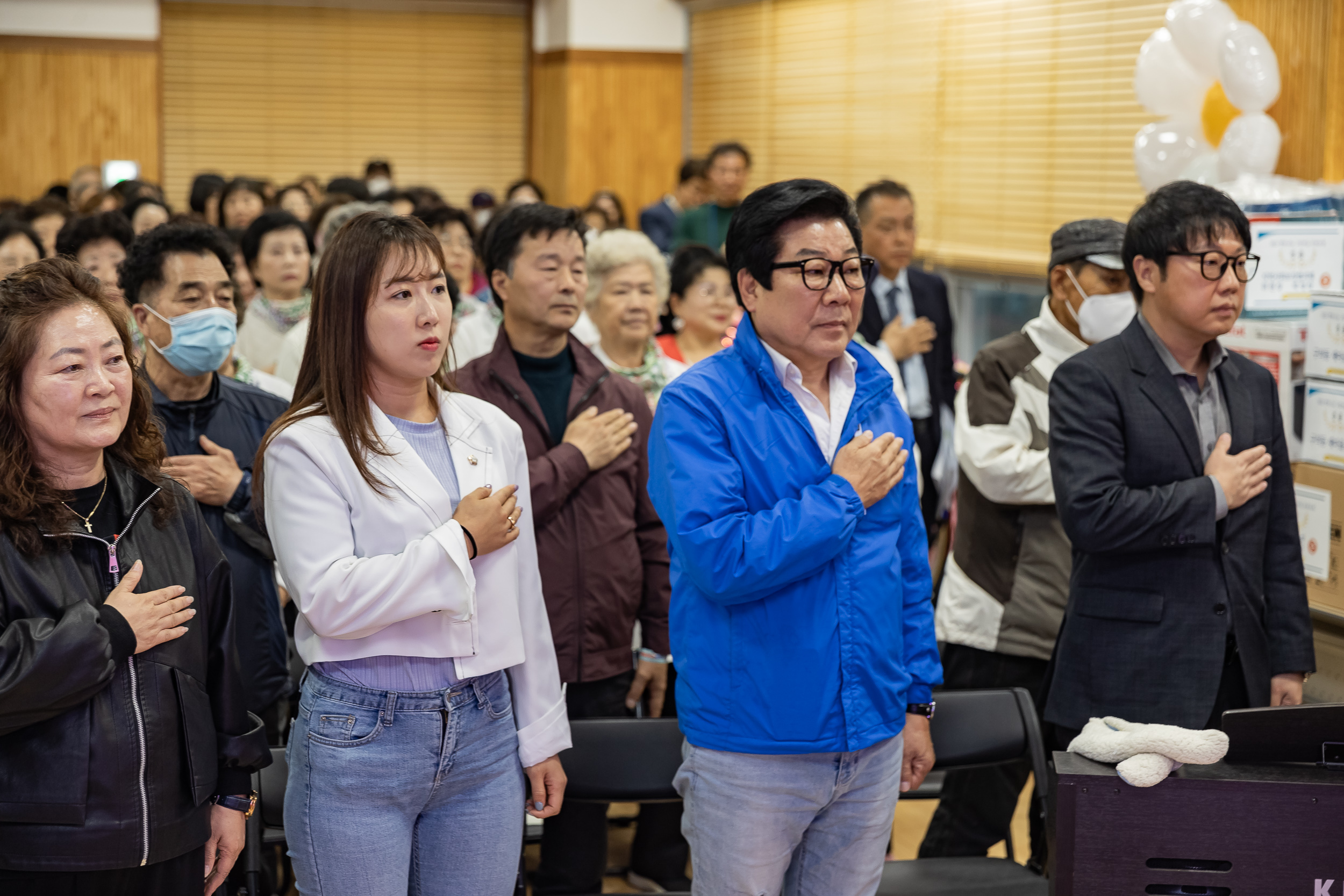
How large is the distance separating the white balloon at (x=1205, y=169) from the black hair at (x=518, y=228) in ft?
7.98

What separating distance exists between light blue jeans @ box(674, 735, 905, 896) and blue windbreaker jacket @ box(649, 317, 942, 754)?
0.05m

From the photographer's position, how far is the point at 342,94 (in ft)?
44.4

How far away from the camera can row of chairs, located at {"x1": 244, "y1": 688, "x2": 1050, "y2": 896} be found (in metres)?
2.69

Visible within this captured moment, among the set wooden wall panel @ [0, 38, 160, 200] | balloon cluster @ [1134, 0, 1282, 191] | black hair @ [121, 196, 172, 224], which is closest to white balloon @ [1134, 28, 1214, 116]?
balloon cluster @ [1134, 0, 1282, 191]

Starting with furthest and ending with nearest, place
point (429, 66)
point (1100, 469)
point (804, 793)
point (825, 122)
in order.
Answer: point (429, 66), point (825, 122), point (1100, 469), point (804, 793)

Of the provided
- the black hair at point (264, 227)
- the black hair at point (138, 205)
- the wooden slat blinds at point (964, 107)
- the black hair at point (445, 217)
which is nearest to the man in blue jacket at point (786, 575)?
the black hair at point (264, 227)

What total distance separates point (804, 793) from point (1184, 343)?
1250 millimetres

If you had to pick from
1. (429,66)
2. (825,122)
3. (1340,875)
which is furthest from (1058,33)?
(429,66)

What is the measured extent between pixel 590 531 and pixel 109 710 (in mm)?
1231

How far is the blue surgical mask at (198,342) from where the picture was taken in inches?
110

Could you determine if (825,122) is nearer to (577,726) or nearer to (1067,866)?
(577,726)

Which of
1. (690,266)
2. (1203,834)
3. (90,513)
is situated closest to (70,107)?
(690,266)

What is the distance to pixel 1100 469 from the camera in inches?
101

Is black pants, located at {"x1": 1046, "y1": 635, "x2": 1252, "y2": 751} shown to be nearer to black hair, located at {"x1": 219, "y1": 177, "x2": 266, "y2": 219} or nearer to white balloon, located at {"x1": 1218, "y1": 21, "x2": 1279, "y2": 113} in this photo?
white balloon, located at {"x1": 1218, "y1": 21, "x2": 1279, "y2": 113}
